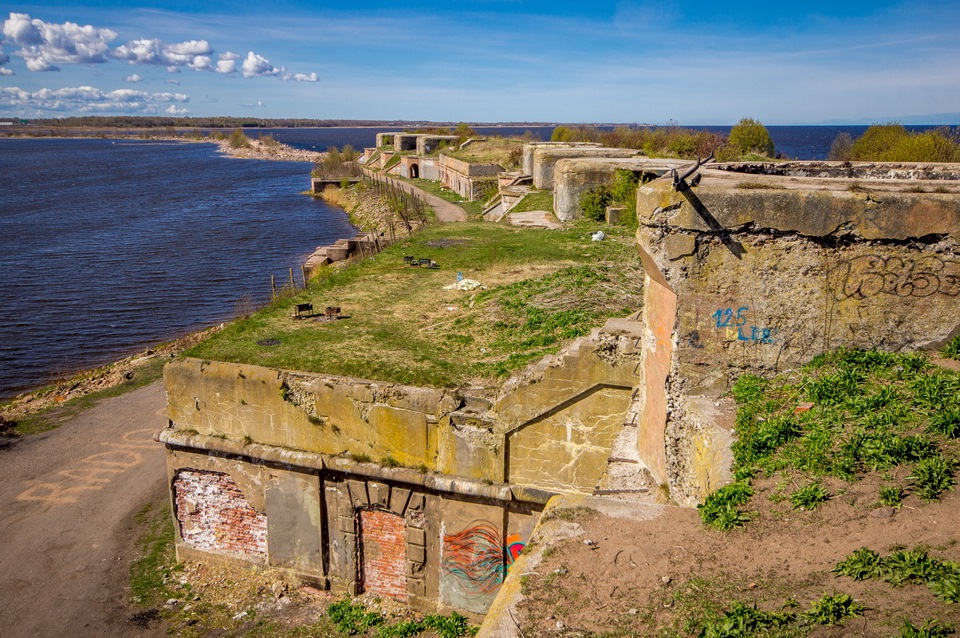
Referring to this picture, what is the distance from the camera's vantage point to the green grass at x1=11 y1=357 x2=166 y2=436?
1588 cm

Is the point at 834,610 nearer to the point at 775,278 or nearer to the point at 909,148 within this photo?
the point at 775,278

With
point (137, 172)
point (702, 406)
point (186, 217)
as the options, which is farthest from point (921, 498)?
point (137, 172)

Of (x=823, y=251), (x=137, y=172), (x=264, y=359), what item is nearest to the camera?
(x=823, y=251)

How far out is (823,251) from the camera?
17.7ft

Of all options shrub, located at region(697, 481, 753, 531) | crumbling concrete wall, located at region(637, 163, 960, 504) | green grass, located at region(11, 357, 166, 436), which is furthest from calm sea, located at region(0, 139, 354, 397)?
shrub, located at region(697, 481, 753, 531)

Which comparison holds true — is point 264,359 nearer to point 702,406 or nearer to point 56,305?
point 702,406

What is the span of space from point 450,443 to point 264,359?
3479 mm

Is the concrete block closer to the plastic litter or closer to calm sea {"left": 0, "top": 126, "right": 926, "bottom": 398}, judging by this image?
the plastic litter

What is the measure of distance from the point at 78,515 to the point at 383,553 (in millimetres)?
6644

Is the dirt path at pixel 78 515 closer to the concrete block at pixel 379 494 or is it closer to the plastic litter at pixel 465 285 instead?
the concrete block at pixel 379 494

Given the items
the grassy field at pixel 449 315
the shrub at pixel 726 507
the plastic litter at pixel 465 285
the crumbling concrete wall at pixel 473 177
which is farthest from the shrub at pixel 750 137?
the shrub at pixel 726 507

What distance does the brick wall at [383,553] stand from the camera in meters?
9.49

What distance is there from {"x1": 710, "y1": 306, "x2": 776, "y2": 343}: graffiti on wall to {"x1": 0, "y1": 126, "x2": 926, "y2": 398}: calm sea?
65.0 ft

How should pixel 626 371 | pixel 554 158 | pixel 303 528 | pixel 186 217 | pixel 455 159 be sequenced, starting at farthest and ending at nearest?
pixel 186 217 → pixel 455 159 → pixel 554 158 → pixel 303 528 → pixel 626 371
